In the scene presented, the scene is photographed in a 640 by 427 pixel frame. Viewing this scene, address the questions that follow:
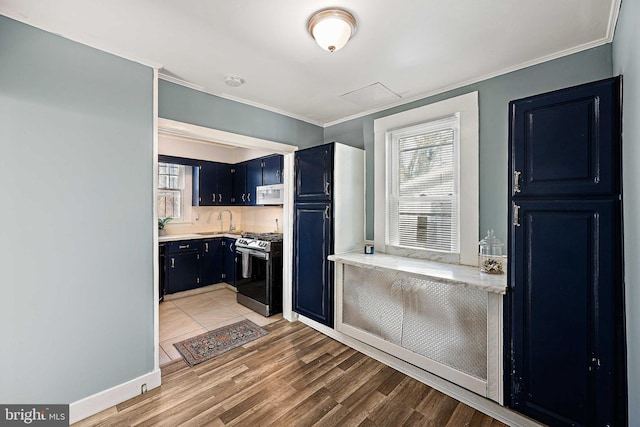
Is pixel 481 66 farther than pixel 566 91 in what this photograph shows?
Yes

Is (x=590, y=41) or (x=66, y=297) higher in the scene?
(x=590, y=41)

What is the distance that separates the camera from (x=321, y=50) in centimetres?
201

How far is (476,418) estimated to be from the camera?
191 centimetres

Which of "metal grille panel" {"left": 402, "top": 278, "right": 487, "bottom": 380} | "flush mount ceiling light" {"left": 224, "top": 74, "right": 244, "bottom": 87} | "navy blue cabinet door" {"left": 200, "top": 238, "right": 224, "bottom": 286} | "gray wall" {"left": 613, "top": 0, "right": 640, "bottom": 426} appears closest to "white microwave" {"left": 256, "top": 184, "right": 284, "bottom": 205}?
"navy blue cabinet door" {"left": 200, "top": 238, "right": 224, "bottom": 286}

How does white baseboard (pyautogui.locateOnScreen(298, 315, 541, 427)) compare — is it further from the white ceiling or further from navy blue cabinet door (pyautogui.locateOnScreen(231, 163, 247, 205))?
navy blue cabinet door (pyautogui.locateOnScreen(231, 163, 247, 205))

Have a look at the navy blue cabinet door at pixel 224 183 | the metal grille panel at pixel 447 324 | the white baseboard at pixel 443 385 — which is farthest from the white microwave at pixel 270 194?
the metal grille panel at pixel 447 324

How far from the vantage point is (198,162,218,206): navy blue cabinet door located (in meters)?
4.90

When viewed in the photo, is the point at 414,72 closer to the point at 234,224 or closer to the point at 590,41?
the point at 590,41

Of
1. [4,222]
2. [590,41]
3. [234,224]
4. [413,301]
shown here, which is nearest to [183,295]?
[234,224]

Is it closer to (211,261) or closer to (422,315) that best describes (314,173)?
(422,315)

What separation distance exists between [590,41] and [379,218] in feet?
6.98

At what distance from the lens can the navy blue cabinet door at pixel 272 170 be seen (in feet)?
13.7

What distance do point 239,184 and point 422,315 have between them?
3.94m

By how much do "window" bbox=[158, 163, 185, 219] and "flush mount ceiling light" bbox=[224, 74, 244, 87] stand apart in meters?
2.84
